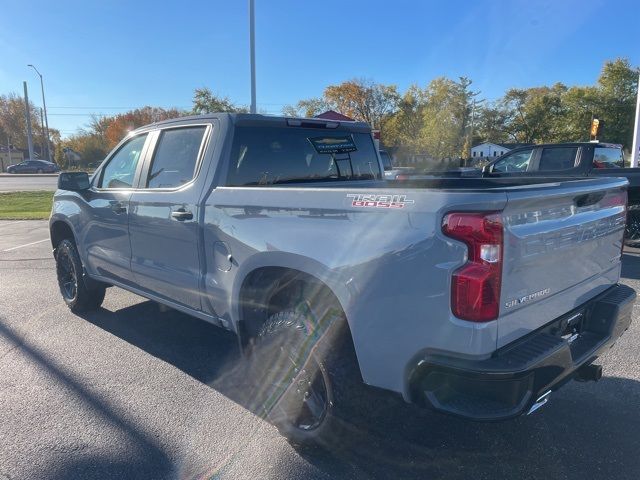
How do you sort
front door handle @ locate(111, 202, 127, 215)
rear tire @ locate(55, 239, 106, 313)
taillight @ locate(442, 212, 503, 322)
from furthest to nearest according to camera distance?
rear tire @ locate(55, 239, 106, 313) → front door handle @ locate(111, 202, 127, 215) → taillight @ locate(442, 212, 503, 322)

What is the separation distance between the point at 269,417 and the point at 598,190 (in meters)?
2.27

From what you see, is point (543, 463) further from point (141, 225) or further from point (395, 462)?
point (141, 225)

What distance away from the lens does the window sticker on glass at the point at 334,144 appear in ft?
12.9

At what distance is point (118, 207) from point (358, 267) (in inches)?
106

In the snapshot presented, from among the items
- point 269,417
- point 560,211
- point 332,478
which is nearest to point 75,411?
point 269,417

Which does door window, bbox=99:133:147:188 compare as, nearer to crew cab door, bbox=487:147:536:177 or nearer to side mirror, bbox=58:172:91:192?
side mirror, bbox=58:172:91:192

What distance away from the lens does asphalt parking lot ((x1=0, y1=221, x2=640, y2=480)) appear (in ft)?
8.70

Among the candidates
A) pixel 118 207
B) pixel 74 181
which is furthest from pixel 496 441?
pixel 74 181

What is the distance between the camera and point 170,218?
11.6 ft

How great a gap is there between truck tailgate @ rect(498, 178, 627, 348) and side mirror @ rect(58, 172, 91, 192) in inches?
158

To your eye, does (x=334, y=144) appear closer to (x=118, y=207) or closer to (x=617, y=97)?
(x=118, y=207)

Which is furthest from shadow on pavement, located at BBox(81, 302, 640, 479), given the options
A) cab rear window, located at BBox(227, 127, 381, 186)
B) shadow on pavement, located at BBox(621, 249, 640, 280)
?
shadow on pavement, located at BBox(621, 249, 640, 280)

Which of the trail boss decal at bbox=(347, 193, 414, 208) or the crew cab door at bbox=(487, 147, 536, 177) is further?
the crew cab door at bbox=(487, 147, 536, 177)

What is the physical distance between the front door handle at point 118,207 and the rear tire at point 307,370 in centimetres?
188
